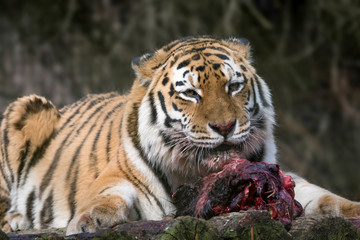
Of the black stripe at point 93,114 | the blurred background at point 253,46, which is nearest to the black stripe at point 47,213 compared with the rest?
the black stripe at point 93,114

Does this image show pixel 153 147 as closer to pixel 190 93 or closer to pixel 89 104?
pixel 190 93

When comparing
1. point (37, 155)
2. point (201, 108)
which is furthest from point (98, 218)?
point (37, 155)

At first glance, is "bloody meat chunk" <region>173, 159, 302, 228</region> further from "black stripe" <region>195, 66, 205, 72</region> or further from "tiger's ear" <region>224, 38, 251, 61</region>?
"tiger's ear" <region>224, 38, 251, 61</region>

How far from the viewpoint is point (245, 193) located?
7.84 ft

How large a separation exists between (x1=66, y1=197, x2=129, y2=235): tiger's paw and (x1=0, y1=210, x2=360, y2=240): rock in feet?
1.68

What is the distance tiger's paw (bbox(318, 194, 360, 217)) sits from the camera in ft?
9.20

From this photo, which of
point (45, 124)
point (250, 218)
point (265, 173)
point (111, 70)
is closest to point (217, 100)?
point (265, 173)

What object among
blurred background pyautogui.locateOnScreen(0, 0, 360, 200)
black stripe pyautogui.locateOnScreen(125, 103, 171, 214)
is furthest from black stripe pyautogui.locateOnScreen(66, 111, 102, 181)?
blurred background pyautogui.locateOnScreen(0, 0, 360, 200)

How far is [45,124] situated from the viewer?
4129 mm

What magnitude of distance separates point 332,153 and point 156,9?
3.02m

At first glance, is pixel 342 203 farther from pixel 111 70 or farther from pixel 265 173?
pixel 111 70

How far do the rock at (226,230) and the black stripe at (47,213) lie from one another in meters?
1.69

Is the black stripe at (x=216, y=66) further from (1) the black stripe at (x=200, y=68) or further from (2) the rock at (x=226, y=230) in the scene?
(2) the rock at (x=226, y=230)

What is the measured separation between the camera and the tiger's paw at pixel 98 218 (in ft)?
8.59
